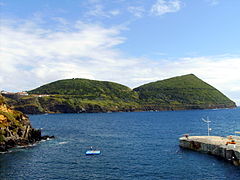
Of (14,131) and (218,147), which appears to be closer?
(218,147)

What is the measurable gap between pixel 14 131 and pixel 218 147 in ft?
267

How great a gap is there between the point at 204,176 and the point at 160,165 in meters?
13.6

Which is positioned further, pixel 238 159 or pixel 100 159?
pixel 100 159

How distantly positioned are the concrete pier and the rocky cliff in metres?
67.6

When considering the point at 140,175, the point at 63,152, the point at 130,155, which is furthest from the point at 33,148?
the point at 140,175

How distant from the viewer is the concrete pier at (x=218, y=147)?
69.0 metres

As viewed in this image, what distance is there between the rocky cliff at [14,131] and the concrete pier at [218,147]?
222ft

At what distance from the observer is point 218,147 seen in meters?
76.9

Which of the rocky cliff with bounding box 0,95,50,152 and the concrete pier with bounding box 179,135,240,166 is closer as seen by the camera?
the concrete pier with bounding box 179,135,240,166

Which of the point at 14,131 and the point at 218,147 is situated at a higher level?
the point at 14,131

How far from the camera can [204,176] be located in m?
58.3

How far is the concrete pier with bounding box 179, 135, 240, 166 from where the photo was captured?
226ft

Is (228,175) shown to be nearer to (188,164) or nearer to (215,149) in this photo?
(188,164)

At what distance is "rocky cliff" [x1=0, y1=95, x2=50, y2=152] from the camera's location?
317 feet
